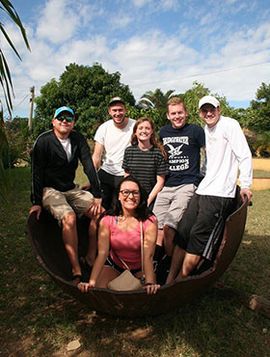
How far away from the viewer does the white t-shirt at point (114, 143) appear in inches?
165

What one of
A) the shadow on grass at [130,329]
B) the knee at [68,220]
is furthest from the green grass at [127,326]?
the knee at [68,220]

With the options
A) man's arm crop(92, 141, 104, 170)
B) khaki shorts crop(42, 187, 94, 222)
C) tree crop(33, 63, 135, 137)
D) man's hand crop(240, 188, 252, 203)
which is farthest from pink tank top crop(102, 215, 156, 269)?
tree crop(33, 63, 135, 137)

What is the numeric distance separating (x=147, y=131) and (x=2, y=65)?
1.78 m

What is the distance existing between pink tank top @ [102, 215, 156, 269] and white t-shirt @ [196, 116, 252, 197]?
618 mm

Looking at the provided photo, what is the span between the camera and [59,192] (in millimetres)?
3686

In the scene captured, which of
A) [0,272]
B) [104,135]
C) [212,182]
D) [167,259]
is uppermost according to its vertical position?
[104,135]

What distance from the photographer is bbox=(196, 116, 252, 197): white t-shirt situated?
125 inches

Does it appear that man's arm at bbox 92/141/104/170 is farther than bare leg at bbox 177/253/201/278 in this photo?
Yes

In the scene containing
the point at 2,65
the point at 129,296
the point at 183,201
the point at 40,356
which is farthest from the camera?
the point at 183,201

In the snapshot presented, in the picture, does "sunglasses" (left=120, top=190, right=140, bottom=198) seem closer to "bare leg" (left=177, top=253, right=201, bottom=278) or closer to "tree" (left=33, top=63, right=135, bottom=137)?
"bare leg" (left=177, top=253, right=201, bottom=278)

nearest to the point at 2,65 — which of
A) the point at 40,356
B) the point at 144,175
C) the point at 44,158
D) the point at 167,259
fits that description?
the point at 44,158

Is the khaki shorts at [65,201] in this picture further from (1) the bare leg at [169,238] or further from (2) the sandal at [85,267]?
(1) the bare leg at [169,238]

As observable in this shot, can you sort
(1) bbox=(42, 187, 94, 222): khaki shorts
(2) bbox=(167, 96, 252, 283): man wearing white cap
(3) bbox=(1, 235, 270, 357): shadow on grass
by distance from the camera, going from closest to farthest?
(3) bbox=(1, 235, 270, 357): shadow on grass → (2) bbox=(167, 96, 252, 283): man wearing white cap → (1) bbox=(42, 187, 94, 222): khaki shorts

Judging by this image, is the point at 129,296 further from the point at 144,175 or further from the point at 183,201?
the point at 144,175
